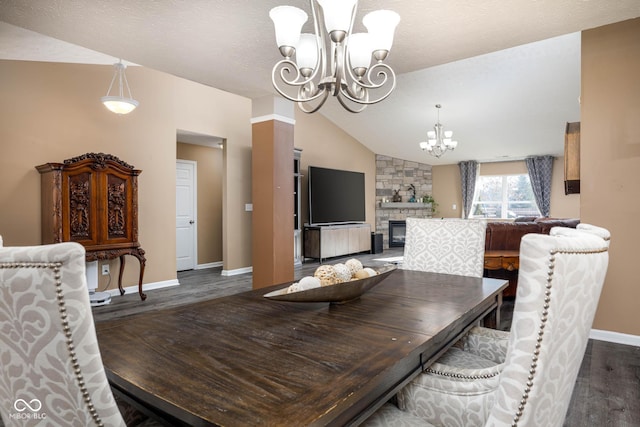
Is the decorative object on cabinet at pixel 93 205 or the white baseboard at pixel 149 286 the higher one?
the decorative object on cabinet at pixel 93 205

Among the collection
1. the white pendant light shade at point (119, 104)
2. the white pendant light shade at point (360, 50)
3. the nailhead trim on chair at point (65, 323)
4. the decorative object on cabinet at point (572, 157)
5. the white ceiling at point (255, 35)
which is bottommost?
the nailhead trim on chair at point (65, 323)

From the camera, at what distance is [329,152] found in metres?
7.93

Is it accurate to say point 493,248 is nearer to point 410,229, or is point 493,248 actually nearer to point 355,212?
point 410,229

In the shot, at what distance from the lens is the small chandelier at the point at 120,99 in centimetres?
370

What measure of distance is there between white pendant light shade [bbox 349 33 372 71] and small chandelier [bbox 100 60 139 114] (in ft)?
9.01

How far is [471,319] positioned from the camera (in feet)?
4.91

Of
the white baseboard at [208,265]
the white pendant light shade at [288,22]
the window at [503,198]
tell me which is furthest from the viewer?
the window at [503,198]

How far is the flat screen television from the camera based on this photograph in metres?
7.18

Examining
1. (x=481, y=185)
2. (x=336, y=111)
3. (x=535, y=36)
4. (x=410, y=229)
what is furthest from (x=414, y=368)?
(x=481, y=185)

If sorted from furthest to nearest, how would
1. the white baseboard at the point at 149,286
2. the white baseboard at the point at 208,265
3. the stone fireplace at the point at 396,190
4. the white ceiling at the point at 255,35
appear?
the stone fireplace at the point at 396,190
the white baseboard at the point at 208,265
the white baseboard at the point at 149,286
the white ceiling at the point at 255,35

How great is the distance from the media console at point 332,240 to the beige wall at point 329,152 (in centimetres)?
43

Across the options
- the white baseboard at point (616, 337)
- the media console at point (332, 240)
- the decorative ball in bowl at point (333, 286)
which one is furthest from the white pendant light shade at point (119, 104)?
the white baseboard at point (616, 337)

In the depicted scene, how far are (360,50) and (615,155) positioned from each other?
2253 millimetres

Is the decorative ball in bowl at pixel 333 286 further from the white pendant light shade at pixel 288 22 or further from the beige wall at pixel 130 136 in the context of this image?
the beige wall at pixel 130 136
